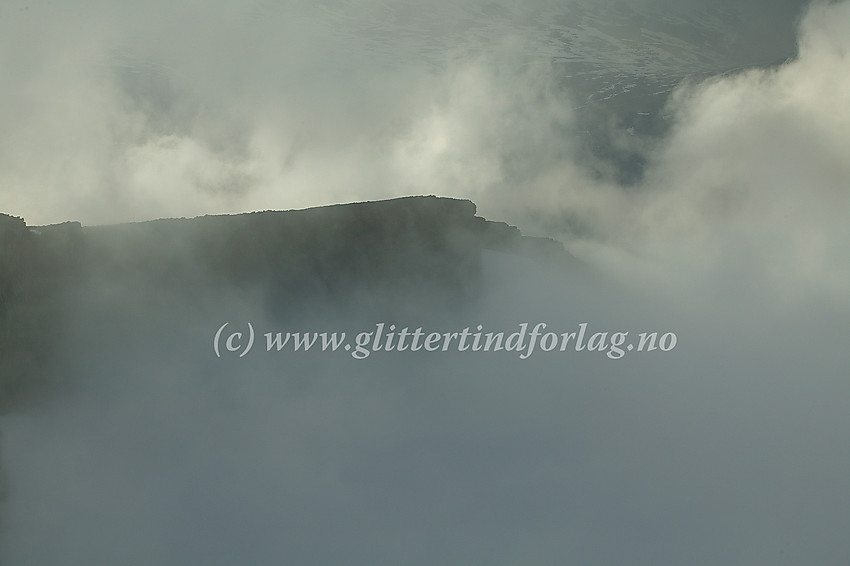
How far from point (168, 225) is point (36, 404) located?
24.2 ft

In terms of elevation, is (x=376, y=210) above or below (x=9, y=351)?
above

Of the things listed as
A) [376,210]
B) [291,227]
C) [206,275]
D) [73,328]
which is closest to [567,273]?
[376,210]

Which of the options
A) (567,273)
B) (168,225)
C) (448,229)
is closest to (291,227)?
(168,225)

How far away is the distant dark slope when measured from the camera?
22.1 m

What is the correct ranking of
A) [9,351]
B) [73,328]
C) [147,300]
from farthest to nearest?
[147,300], [73,328], [9,351]

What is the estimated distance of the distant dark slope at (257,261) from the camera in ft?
72.4

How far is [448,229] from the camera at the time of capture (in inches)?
1196

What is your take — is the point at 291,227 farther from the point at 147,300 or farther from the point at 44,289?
the point at 44,289

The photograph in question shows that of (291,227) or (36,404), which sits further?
(291,227)

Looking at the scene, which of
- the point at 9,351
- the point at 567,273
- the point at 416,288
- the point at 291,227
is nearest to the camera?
the point at 9,351

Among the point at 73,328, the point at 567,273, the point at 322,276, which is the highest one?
the point at 567,273

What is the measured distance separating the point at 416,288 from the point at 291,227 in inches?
219

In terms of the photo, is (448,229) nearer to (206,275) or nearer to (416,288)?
(416,288)

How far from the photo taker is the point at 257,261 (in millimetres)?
26922
